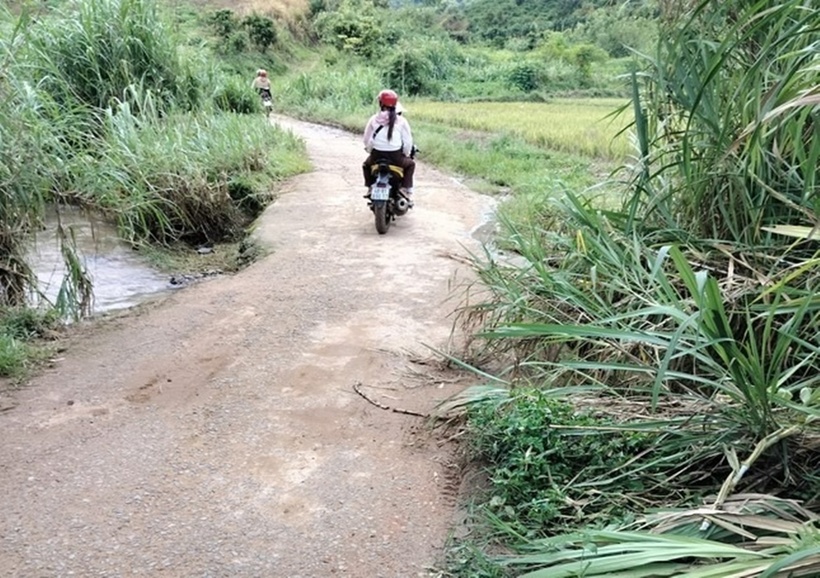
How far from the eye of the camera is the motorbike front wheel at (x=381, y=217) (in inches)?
235

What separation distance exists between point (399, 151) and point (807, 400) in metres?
4.60

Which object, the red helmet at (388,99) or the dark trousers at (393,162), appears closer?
the red helmet at (388,99)

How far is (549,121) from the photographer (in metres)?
13.5

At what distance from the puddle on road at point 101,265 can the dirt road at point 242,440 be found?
0.59 m

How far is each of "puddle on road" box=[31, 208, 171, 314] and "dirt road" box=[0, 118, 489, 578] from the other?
1.95 ft

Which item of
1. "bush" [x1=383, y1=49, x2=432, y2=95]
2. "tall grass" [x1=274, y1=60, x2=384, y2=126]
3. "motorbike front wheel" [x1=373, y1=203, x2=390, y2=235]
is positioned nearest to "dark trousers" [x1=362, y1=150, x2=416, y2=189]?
"motorbike front wheel" [x1=373, y1=203, x2=390, y2=235]

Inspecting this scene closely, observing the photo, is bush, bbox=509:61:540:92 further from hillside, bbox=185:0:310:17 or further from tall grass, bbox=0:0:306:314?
tall grass, bbox=0:0:306:314

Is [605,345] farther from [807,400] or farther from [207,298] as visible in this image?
[207,298]

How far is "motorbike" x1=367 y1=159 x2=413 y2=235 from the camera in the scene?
19.4 feet

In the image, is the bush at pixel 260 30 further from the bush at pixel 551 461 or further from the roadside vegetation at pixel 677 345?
the bush at pixel 551 461

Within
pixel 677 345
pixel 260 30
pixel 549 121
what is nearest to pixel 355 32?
pixel 260 30

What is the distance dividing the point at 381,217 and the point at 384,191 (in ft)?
0.79

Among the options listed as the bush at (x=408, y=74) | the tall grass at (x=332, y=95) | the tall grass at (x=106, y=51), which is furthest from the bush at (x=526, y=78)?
the tall grass at (x=106, y=51)

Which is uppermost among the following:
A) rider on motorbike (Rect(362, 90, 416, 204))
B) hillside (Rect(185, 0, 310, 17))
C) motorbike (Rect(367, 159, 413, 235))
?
hillside (Rect(185, 0, 310, 17))
